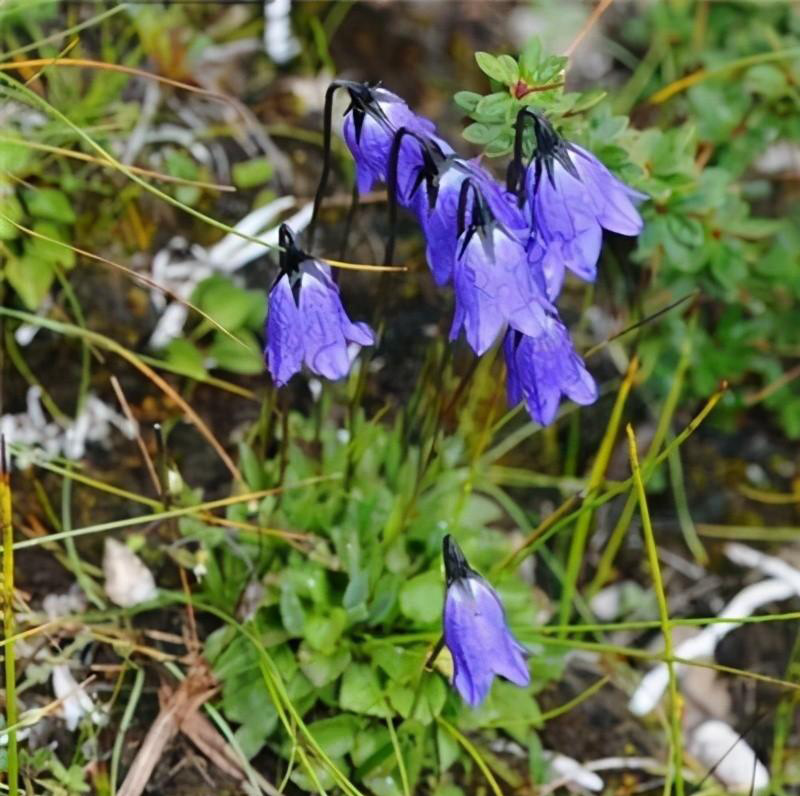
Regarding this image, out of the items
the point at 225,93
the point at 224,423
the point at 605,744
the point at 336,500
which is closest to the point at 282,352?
the point at 336,500

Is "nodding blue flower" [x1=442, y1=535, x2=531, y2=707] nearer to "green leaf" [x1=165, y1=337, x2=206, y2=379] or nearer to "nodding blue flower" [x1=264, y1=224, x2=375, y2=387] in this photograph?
"nodding blue flower" [x1=264, y1=224, x2=375, y2=387]

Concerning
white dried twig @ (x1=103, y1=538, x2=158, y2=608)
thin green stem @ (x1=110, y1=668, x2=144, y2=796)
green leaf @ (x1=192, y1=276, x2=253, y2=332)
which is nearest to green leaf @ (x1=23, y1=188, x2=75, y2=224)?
green leaf @ (x1=192, y1=276, x2=253, y2=332)

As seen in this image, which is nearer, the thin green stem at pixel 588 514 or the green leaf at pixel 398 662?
the green leaf at pixel 398 662

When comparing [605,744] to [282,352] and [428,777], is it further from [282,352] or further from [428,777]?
[282,352]

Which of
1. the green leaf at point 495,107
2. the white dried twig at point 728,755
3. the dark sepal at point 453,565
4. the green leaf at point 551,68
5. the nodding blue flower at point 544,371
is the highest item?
the green leaf at point 551,68

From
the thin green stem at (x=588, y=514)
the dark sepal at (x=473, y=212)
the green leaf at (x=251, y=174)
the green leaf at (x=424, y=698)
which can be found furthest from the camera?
the green leaf at (x=251, y=174)

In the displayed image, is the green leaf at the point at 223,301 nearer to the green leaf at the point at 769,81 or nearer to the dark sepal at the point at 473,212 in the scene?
the dark sepal at the point at 473,212

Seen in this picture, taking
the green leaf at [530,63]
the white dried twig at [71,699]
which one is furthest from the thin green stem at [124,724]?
the green leaf at [530,63]
